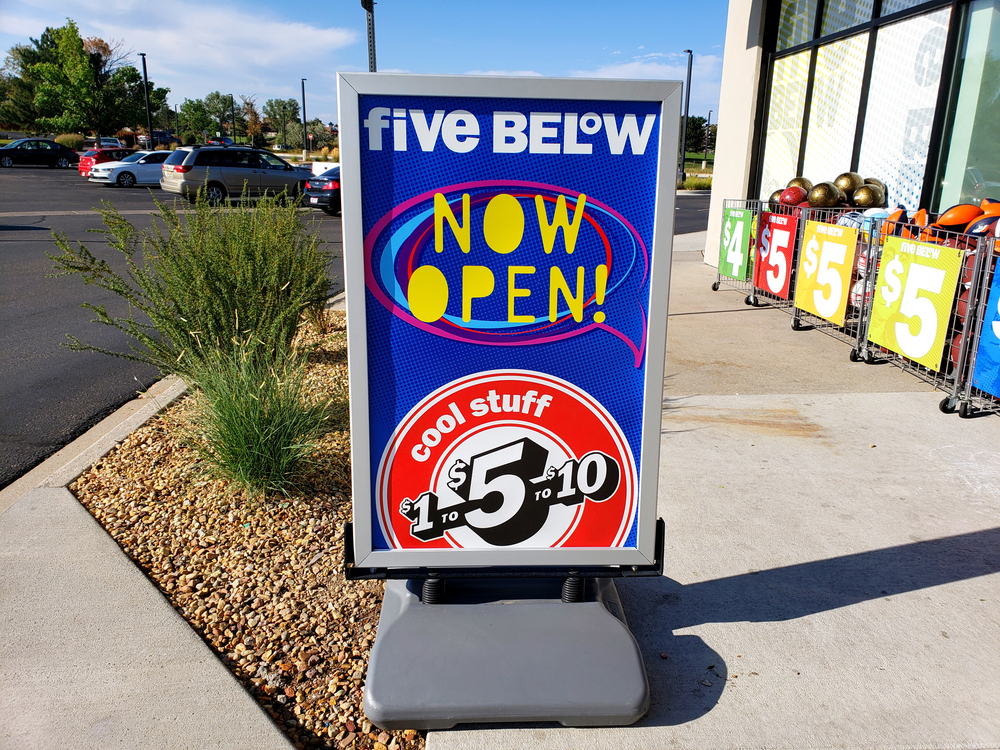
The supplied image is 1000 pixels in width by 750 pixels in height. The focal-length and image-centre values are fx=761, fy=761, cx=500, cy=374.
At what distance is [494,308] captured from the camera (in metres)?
2.39

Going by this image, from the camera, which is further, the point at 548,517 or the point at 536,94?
the point at 548,517

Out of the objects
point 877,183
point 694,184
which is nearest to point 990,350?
point 877,183

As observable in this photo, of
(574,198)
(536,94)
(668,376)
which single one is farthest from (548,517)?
(668,376)

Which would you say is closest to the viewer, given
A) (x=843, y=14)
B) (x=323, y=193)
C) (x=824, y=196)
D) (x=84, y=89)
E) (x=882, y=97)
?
(x=824, y=196)

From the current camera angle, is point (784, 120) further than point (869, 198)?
Yes

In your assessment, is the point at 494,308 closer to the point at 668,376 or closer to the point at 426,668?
the point at 426,668

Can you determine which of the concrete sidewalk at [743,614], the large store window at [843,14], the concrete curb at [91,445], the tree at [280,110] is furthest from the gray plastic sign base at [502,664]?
the tree at [280,110]

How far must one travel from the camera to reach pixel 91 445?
4.66 meters

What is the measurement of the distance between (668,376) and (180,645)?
4543 mm

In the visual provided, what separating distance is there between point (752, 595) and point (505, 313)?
1.70m

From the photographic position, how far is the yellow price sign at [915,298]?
5645 millimetres

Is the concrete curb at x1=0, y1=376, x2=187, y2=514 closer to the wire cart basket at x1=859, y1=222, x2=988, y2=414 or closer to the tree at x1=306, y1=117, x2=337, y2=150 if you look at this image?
the wire cart basket at x1=859, y1=222, x2=988, y2=414

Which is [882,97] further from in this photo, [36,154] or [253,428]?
[36,154]

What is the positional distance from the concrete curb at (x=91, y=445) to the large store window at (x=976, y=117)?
8.08 meters
